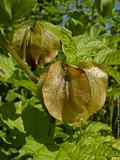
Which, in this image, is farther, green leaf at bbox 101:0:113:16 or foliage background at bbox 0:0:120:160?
green leaf at bbox 101:0:113:16

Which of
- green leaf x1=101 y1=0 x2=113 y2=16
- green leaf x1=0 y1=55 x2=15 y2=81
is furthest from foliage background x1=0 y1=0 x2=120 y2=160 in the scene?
green leaf x1=101 y1=0 x2=113 y2=16

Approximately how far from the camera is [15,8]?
0.91 m

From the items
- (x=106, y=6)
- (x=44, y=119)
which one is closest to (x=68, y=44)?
(x=44, y=119)

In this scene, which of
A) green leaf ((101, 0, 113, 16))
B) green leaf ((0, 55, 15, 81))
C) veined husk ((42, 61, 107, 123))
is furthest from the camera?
green leaf ((101, 0, 113, 16))

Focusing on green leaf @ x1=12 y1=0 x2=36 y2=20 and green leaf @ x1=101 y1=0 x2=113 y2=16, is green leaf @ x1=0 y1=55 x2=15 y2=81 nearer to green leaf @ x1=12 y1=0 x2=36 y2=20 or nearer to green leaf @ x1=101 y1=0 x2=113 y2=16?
green leaf @ x1=12 y1=0 x2=36 y2=20

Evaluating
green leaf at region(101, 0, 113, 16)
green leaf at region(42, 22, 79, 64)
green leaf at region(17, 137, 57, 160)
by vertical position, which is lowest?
green leaf at region(17, 137, 57, 160)

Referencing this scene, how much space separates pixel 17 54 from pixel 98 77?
0.16 meters

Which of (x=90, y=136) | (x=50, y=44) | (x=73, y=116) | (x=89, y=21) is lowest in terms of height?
(x=89, y=21)

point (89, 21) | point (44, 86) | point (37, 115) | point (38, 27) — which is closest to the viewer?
point (44, 86)

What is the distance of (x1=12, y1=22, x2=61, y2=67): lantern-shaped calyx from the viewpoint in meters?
0.95

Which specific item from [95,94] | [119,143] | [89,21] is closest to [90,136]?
[119,143]

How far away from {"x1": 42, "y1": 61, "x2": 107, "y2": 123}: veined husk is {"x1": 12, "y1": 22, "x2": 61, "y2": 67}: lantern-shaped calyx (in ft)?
0.22

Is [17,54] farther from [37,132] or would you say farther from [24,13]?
[37,132]

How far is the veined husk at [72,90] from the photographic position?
0.88 metres
